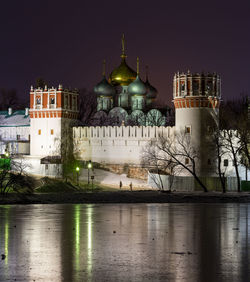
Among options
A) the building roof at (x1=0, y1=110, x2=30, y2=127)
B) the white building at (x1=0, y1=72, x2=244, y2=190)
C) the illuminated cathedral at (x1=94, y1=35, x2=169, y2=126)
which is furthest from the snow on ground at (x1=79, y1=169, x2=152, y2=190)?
the building roof at (x1=0, y1=110, x2=30, y2=127)

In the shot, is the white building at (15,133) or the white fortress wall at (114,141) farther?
the white building at (15,133)

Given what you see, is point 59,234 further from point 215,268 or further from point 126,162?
point 126,162

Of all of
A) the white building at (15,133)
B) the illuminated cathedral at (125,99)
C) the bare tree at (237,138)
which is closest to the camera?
the bare tree at (237,138)

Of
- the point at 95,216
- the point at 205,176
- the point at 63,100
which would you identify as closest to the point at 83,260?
the point at 95,216

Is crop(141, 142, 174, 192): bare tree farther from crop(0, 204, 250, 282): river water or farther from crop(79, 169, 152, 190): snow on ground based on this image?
crop(0, 204, 250, 282): river water

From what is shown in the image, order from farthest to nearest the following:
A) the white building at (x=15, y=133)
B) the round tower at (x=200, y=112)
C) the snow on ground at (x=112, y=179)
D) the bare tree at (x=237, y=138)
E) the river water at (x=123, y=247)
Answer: the white building at (x=15, y=133) < the round tower at (x=200, y=112) < the snow on ground at (x=112, y=179) < the bare tree at (x=237, y=138) < the river water at (x=123, y=247)

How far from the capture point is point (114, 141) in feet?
204

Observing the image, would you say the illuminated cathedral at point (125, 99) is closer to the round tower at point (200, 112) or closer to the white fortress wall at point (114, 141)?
the white fortress wall at point (114, 141)

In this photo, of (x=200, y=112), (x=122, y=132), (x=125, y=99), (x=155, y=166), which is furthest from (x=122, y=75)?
(x=155, y=166)

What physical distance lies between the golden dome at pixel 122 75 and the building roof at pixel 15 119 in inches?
401

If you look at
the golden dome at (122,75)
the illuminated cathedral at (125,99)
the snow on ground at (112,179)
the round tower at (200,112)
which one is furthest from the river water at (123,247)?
the golden dome at (122,75)

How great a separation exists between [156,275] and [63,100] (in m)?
52.7

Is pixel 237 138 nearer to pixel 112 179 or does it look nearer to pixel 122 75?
pixel 112 179

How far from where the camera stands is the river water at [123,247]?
12438 mm
